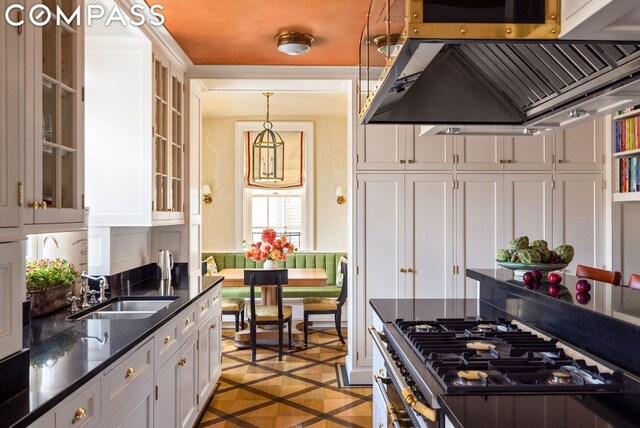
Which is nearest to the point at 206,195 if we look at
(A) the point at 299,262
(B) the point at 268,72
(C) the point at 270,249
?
(A) the point at 299,262

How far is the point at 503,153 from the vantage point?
4.09 metres

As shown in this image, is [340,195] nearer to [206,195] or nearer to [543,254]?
[206,195]

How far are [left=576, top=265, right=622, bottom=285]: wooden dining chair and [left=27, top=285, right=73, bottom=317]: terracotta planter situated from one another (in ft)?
9.76

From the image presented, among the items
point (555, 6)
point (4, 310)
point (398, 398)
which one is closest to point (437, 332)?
point (398, 398)

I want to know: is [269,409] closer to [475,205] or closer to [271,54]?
[475,205]

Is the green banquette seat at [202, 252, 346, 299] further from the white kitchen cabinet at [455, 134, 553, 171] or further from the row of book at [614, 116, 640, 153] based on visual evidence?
the row of book at [614, 116, 640, 153]

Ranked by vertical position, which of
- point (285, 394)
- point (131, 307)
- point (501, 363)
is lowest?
point (285, 394)

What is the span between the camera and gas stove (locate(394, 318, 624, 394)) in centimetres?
127

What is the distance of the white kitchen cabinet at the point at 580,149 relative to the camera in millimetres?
4129

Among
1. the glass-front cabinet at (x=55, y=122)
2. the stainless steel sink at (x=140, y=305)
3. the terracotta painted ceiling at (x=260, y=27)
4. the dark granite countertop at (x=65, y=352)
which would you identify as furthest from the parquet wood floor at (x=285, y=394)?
the terracotta painted ceiling at (x=260, y=27)

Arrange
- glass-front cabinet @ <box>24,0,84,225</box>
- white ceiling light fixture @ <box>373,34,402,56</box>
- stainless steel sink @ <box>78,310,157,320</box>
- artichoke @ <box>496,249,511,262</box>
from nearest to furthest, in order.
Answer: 1. white ceiling light fixture @ <box>373,34,402,56</box>
2. glass-front cabinet @ <box>24,0,84,225</box>
3. artichoke @ <box>496,249,511,262</box>
4. stainless steel sink @ <box>78,310,157,320</box>

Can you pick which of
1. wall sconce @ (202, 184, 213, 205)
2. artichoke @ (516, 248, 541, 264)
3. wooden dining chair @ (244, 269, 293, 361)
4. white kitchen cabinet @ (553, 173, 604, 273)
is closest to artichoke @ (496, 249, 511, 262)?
artichoke @ (516, 248, 541, 264)

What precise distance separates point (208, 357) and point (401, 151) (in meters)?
2.26

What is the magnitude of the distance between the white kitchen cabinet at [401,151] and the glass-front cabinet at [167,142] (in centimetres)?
149
